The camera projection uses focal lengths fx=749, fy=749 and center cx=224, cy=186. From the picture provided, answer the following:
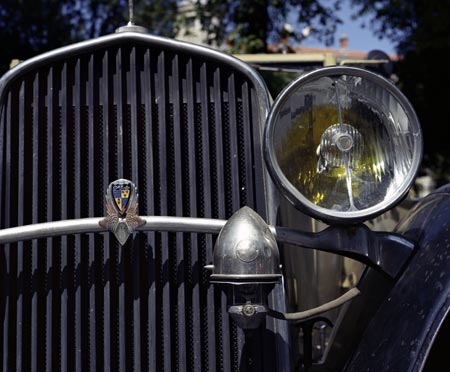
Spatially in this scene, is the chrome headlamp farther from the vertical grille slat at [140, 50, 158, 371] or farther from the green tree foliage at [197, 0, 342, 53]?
the green tree foliage at [197, 0, 342, 53]

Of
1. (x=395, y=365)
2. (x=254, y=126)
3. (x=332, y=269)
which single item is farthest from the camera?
(x=332, y=269)

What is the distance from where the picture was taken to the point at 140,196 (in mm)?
1998

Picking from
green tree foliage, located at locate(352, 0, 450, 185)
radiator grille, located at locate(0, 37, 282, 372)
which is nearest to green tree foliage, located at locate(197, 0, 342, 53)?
green tree foliage, located at locate(352, 0, 450, 185)

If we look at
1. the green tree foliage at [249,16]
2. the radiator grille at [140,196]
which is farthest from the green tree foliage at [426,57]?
the radiator grille at [140,196]

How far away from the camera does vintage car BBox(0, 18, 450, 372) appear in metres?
1.82

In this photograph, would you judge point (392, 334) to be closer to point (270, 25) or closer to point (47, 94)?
point (47, 94)

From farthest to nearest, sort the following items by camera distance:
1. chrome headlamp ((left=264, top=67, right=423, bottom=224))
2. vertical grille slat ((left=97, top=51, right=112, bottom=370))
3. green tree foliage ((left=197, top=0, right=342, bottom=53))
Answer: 1. green tree foliage ((left=197, top=0, right=342, bottom=53))
2. vertical grille slat ((left=97, top=51, right=112, bottom=370))
3. chrome headlamp ((left=264, top=67, right=423, bottom=224))

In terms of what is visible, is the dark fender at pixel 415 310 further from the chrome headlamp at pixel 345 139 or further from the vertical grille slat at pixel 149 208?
the vertical grille slat at pixel 149 208

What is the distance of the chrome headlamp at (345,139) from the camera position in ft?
5.98

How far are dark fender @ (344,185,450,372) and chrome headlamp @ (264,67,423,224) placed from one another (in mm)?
178

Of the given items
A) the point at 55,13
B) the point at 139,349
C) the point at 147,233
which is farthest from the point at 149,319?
the point at 55,13

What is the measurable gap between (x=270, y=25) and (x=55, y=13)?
4.35 metres

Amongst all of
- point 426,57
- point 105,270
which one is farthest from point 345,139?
point 426,57

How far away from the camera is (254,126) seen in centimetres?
207
